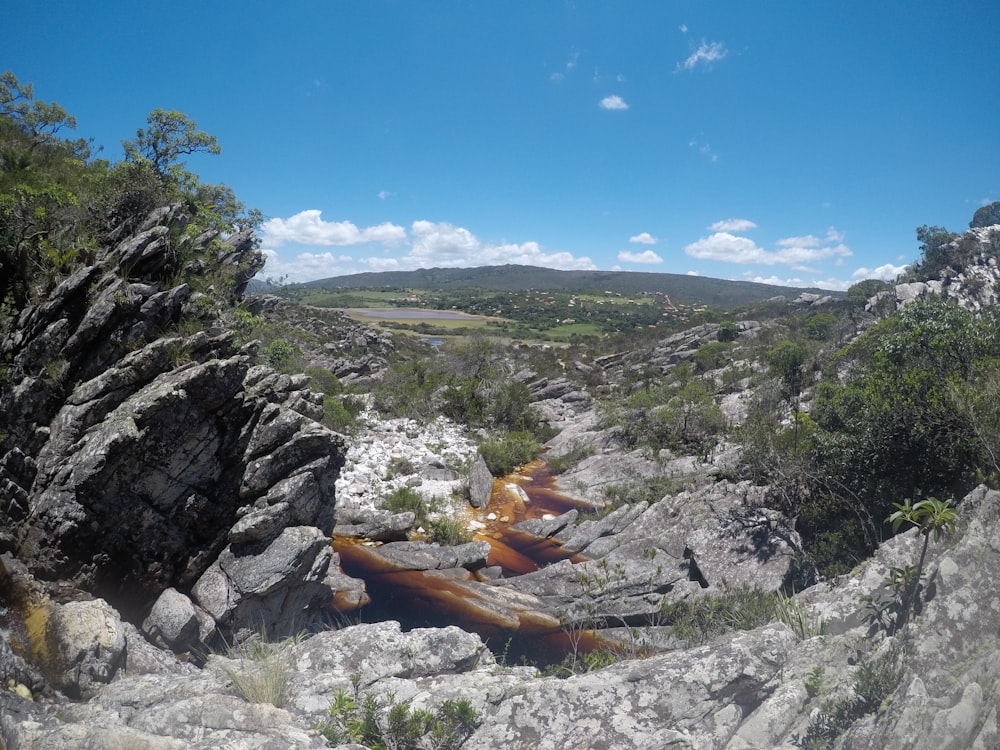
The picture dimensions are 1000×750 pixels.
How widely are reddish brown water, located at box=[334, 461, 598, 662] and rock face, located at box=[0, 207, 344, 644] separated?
3.15 meters

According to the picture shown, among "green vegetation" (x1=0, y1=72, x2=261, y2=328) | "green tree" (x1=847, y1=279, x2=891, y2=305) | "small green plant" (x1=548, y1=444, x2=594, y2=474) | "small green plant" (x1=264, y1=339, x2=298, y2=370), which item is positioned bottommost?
"small green plant" (x1=548, y1=444, x2=594, y2=474)

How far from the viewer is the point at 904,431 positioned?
1298cm

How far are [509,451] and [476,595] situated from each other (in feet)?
→ 42.8

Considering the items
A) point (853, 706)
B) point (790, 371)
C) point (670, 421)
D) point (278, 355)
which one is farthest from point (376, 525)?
point (790, 371)

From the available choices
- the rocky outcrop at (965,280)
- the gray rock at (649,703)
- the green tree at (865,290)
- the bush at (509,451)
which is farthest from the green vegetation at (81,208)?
Answer: the green tree at (865,290)

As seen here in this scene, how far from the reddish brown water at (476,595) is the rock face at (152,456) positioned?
10.3 ft

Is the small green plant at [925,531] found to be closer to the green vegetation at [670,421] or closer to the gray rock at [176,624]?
the gray rock at [176,624]

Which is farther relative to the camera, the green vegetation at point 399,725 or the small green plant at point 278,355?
the small green plant at point 278,355

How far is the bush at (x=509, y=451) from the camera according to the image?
89.8 ft

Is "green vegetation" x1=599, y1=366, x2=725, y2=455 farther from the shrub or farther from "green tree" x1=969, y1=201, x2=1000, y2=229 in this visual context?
"green tree" x1=969, y1=201, x2=1000, y2=229

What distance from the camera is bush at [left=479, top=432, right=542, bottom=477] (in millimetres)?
27359

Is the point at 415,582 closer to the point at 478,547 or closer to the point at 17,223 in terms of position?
the point at 478,547

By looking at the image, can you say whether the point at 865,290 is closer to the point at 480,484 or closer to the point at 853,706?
the point at 480,484

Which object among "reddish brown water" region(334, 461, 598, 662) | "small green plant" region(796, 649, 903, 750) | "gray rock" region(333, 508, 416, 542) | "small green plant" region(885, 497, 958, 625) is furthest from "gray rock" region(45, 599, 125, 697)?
"gray rock" region(333, 508, 416, 542)
